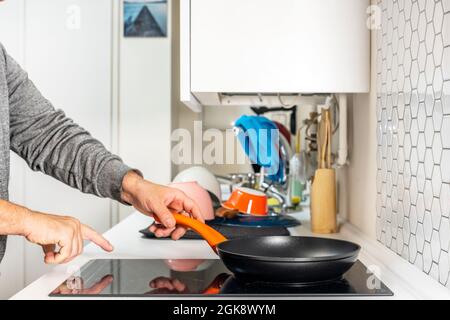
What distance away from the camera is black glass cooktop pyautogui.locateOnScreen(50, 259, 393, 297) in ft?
2.45

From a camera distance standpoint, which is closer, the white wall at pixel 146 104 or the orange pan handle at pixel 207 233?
the orange pan handle at pixel 207 233

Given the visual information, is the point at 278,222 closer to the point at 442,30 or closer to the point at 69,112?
the point at 442,30

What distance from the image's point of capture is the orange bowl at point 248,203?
145 centimetres

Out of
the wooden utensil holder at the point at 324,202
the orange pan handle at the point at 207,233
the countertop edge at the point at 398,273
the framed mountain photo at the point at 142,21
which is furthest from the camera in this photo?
the framed mountain photo at the point at 142,21

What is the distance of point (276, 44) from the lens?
114 centimetres

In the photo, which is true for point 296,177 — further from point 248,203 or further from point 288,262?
point 288,262

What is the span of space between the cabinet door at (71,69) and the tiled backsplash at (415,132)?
164 cm

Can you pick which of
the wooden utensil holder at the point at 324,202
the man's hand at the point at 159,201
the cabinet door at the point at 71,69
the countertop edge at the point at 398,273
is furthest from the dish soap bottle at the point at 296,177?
the cabinet door at the point at 71,69

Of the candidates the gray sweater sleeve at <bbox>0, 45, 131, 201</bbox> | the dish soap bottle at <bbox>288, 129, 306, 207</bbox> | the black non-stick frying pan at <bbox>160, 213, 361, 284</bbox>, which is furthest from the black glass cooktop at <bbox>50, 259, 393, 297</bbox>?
the dish soap bottle at <bbox>288, 129, 306, 207</bbox>

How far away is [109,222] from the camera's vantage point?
256 centimetres

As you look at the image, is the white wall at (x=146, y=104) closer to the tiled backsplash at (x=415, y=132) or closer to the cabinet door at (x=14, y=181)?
the cabinet door at (x=14, y=181)

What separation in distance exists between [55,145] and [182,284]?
489 millimetres

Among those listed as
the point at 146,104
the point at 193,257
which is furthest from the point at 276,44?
the point at 146,104

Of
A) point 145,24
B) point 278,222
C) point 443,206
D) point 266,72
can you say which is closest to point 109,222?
point 145,24
